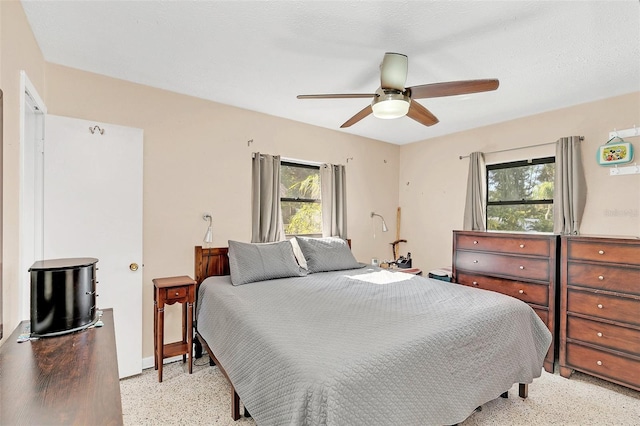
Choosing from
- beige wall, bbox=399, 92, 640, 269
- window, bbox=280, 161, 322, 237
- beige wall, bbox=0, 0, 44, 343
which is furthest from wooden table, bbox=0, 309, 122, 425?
beige wall, bbox=399, 92, 640, 269

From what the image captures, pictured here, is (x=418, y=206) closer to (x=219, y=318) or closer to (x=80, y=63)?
(x=219, y=318)

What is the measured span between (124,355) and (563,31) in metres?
4.02

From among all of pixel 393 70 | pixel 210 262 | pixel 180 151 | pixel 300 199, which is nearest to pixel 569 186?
pixel 393 70

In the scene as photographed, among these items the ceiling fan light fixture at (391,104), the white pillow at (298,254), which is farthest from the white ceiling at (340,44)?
the white pillow at (298,254)

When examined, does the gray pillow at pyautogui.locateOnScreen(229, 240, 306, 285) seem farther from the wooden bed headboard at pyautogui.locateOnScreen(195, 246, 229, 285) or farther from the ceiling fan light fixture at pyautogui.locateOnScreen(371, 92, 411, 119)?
the ceiling fan light fixture at pyautogui.locateOnScreen(371, 92, 411, 119)

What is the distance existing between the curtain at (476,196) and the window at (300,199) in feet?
6.26

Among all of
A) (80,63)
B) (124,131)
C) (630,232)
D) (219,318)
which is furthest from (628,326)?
(80,63)

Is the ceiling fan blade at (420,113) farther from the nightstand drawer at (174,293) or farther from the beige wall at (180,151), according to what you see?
the nightstand drawer at (174,293)

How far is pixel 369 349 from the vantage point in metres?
1.44

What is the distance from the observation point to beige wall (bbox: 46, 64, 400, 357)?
2611mm

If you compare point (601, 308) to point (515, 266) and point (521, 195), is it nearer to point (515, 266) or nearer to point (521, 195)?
point (515, 266)

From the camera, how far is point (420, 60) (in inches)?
90.0

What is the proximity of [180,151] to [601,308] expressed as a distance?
3.96 meters

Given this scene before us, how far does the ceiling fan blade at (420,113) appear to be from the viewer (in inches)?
92.2
